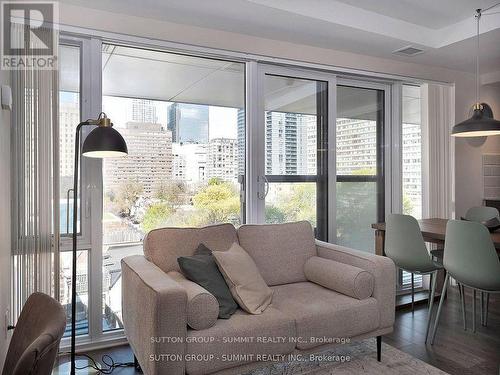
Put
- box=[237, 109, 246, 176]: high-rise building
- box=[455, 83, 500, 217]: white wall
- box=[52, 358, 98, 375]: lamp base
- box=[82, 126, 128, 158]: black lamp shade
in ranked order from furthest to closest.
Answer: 1. box=[455, 83, 500, 217]: white wall
2. box=[237, 109, 246, 176]: high-rise building
3. box=[52, 358, 98, 375]: lamp base
4. box=[82, 126, 128, 158]: black lamp shade

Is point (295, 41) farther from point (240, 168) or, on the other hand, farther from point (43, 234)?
point (43, 234)

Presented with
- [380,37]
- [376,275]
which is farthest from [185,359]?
[380,37]

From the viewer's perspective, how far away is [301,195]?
12.4 feet

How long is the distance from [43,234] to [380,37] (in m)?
3.08

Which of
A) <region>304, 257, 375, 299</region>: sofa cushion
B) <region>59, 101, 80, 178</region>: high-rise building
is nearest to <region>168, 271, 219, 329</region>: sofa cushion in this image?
<region>304, 257, 375, 299</region>: sofa cushion

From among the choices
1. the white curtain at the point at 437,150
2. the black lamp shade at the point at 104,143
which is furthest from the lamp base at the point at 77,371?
the white curtain at the point at 437,150

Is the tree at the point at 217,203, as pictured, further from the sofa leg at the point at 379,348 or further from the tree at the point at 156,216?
the sofa leg at the point at 379,348

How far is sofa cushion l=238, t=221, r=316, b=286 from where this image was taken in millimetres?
2891

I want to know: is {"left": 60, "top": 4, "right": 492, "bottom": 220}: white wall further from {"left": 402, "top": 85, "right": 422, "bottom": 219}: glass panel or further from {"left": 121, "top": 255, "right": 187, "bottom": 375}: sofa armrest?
{"left": 121, "top": 255, "right": 187, "bottom": 375}: sofa armrest

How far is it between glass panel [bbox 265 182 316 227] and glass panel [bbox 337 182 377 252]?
1.20 ft

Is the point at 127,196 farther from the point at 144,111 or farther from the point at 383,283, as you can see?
the point at 383,283

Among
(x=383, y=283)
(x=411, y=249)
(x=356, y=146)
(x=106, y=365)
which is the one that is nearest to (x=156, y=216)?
(x=106, y=365)

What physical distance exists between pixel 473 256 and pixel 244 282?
4.96ft

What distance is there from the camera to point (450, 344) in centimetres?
288
